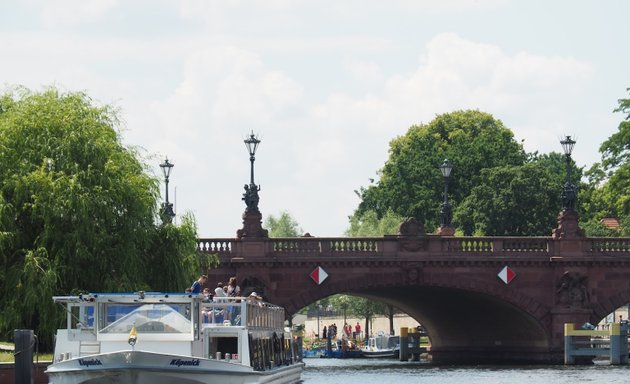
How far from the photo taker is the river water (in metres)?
66.2

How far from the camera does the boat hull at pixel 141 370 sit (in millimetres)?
38438

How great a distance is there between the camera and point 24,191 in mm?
52688

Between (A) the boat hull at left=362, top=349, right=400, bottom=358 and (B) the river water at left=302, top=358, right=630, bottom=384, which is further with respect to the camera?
(A) the boat hull at left=362, top=349, right=400, bottom=358

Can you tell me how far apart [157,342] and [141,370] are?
7.05 feet

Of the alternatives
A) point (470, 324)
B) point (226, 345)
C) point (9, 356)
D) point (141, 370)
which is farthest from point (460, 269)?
point (141, 370)

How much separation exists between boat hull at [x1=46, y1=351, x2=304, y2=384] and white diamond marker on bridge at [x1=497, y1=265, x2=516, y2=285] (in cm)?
4200

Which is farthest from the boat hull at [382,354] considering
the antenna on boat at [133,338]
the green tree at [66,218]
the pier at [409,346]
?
the antenna on boat at [133,338]

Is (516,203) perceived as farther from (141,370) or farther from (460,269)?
(141,370)

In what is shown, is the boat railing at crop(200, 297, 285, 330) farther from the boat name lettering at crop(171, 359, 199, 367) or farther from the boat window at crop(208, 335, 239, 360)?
the boat name lettering at crop(171, 359, 199, 367)

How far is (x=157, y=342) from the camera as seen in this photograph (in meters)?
40.5

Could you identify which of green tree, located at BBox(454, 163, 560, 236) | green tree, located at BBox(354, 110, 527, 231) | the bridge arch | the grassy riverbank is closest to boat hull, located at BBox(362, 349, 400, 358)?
the bridge arch

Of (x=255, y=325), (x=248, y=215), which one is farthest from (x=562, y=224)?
(x=255, y=325)

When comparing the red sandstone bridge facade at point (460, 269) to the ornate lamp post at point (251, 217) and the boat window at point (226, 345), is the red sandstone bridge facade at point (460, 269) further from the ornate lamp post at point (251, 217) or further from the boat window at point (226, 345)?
the boat window at point (226, 345)

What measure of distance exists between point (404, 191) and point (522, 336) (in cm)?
4261
